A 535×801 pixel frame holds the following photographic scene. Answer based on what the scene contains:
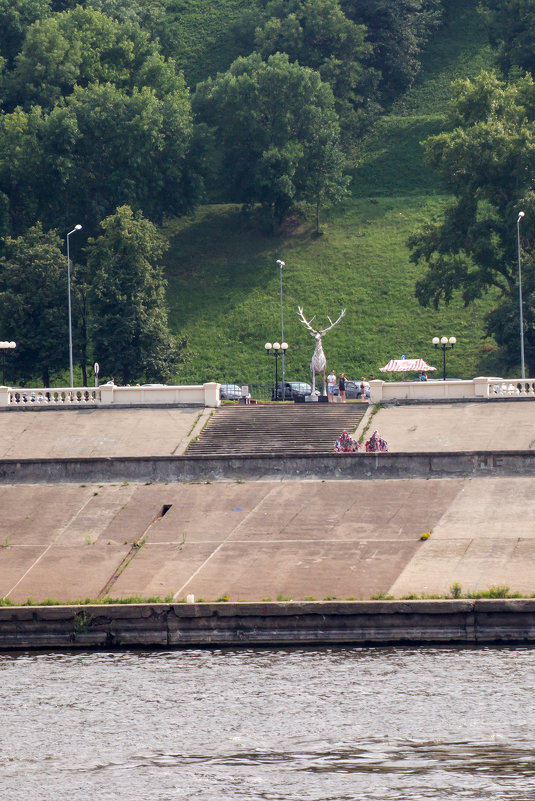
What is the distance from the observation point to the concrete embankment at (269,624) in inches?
1612

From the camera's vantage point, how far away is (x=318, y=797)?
3008 cm

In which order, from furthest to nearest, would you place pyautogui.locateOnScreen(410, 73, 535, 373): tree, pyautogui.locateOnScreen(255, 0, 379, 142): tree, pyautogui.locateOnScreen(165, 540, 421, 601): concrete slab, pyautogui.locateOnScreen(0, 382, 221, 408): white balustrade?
1. pyautogui.locateOnScreen(255, 0, 379, 142): tree
2. pyautogui.locateOnScreen(410, 73, 535, 373): tree
3. pyautogui.locateOnScreen(0, 382, 221, 408): white balustrade
4. pyautogui.locateOnScreen(165, 540, 421, 601): concrete slab

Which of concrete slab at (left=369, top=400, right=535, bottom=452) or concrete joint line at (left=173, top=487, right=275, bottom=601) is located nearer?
concrete joint line at (left=173, top=487, right=275, bottom=601)

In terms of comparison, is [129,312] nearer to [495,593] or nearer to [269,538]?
[269,538]

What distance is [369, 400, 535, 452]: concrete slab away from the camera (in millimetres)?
57500

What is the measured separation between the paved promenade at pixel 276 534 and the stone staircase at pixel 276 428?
207cm

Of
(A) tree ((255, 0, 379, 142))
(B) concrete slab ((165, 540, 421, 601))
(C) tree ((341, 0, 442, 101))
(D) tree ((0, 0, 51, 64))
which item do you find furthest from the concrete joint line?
(C) tree ((341, 0, 442, 101))

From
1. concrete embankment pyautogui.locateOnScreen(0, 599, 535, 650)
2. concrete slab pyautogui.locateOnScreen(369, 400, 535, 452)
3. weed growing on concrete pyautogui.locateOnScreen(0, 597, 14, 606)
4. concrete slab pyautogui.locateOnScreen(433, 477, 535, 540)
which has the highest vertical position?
concrete slab pyautogui.locateOnScreen(369, 400, 535, 452)

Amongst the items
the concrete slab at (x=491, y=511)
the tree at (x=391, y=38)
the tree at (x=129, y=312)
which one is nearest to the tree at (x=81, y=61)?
the tree at (x=391, y=38)

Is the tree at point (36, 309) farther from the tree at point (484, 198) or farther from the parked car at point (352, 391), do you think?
the tree at point (484, 198)

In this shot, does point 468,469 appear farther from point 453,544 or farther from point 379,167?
point 379,167

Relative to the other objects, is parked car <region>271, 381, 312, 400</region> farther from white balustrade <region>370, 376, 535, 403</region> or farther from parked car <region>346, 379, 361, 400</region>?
white balustrade <region>370, 376, 535, 403</region>

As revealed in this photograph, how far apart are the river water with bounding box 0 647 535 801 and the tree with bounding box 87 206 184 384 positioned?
42.5 metres

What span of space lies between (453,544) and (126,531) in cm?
1075
